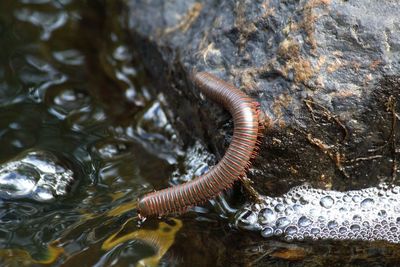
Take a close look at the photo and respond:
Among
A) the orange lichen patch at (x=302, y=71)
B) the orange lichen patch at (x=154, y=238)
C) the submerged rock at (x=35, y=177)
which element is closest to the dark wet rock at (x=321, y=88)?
the orange lichen patch at (x=302, y=71)

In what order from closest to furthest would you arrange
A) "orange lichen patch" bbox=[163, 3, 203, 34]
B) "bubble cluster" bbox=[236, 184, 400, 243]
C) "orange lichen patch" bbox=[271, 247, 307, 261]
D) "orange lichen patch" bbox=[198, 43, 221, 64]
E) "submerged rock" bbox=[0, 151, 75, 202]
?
"orange lichen patch" bbox=[271, 247, 307, 261] < "bubble cluster" bbox=[236, 184, 400, 243] < "submerged rock" bbox=[0, 151, 75, 202] < "orange lichen patch" bbox=[198, 43, 221, 64] < "orange lichen patch" bbox=[163, 3, 203, 34]

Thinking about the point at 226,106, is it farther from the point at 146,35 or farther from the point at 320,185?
the point at 146,35

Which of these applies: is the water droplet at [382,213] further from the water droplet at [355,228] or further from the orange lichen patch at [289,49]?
the orange lichen patch at [289,49]

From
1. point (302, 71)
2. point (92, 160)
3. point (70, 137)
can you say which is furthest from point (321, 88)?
point (70, 137)

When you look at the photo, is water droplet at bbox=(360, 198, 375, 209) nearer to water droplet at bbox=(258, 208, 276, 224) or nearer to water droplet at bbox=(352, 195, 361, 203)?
water droplet at bbox=(352, 195, 361, 203)

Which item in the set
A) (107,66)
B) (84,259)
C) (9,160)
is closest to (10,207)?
(9,160)

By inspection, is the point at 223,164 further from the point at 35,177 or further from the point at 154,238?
the point at 35,177

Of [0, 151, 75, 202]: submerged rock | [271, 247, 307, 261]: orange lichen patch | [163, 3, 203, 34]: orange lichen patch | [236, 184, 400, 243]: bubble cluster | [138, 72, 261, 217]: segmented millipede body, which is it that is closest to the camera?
[138, 72, 261, 217]: segmented millipede body

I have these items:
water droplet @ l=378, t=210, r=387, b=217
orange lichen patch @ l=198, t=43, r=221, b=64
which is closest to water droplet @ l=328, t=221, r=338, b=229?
water droplet @ l=378, t=210, r=387, b=217
